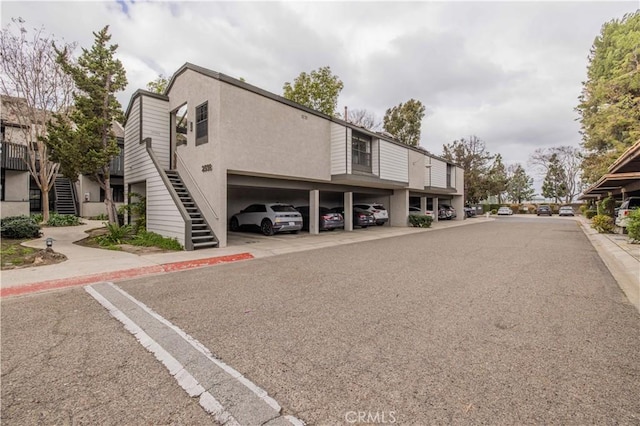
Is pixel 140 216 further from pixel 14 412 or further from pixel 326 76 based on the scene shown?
pixel 326 76

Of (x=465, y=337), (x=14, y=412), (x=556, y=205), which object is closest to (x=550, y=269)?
(x=465, y=337)

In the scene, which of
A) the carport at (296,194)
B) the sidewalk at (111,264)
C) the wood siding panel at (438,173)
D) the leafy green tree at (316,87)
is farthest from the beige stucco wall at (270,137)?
the leafy green tree at (316,87)

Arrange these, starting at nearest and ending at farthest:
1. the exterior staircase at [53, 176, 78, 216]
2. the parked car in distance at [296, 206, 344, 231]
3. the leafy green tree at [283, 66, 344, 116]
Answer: the parked car in distance at [296, 206, 344, 231] → the exterior staircase at [53, 176, 78, 216] → the leafy green tree at [283, 66, 344, 116]

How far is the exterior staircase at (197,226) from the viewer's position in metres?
10.4

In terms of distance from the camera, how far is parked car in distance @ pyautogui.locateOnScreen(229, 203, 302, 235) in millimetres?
14203

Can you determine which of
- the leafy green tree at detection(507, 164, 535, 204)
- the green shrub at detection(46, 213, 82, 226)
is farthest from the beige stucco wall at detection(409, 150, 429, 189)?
the leafy green tree at detection(507, 164, 535, 204)

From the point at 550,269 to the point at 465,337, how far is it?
538cm

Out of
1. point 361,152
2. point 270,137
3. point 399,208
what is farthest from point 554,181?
point 270,137

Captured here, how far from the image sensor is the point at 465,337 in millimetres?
3457

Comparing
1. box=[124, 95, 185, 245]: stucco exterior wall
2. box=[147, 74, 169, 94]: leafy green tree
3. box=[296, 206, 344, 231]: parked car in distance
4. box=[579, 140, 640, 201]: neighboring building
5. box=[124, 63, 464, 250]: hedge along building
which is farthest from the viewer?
box=[147, 74, 169, 94]: leafy green tree

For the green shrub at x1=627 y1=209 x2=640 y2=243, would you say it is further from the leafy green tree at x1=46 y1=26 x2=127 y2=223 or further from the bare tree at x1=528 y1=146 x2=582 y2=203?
the bare tree at x1=528 y1=146 x2=582 y2=203

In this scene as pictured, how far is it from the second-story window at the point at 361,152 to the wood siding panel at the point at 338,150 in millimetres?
1495

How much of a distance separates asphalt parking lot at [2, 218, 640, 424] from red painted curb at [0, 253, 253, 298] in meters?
0.61

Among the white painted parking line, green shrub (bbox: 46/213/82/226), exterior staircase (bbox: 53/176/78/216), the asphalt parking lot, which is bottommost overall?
the white painted parking line
